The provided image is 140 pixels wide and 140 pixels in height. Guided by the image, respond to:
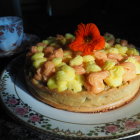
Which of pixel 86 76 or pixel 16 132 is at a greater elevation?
pixel 86 76

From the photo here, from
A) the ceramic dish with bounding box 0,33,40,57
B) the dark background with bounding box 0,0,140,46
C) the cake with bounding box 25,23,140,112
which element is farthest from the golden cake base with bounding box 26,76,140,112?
the dark background with bounding box 0,0,140,46

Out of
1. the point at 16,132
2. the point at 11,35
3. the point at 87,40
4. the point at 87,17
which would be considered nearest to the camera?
the point at 16,132

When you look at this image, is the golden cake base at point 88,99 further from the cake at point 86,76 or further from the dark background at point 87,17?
the dark background at point 87,17

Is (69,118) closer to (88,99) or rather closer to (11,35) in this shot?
(88,99)

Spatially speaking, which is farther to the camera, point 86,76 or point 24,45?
point 24,45

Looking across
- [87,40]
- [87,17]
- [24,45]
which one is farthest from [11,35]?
[87,17]

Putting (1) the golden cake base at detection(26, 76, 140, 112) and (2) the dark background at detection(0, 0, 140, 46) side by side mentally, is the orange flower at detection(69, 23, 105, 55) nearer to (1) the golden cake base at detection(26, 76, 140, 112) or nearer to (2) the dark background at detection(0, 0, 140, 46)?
(1) the golden cake base at detection(26, 76, 140, 112)
